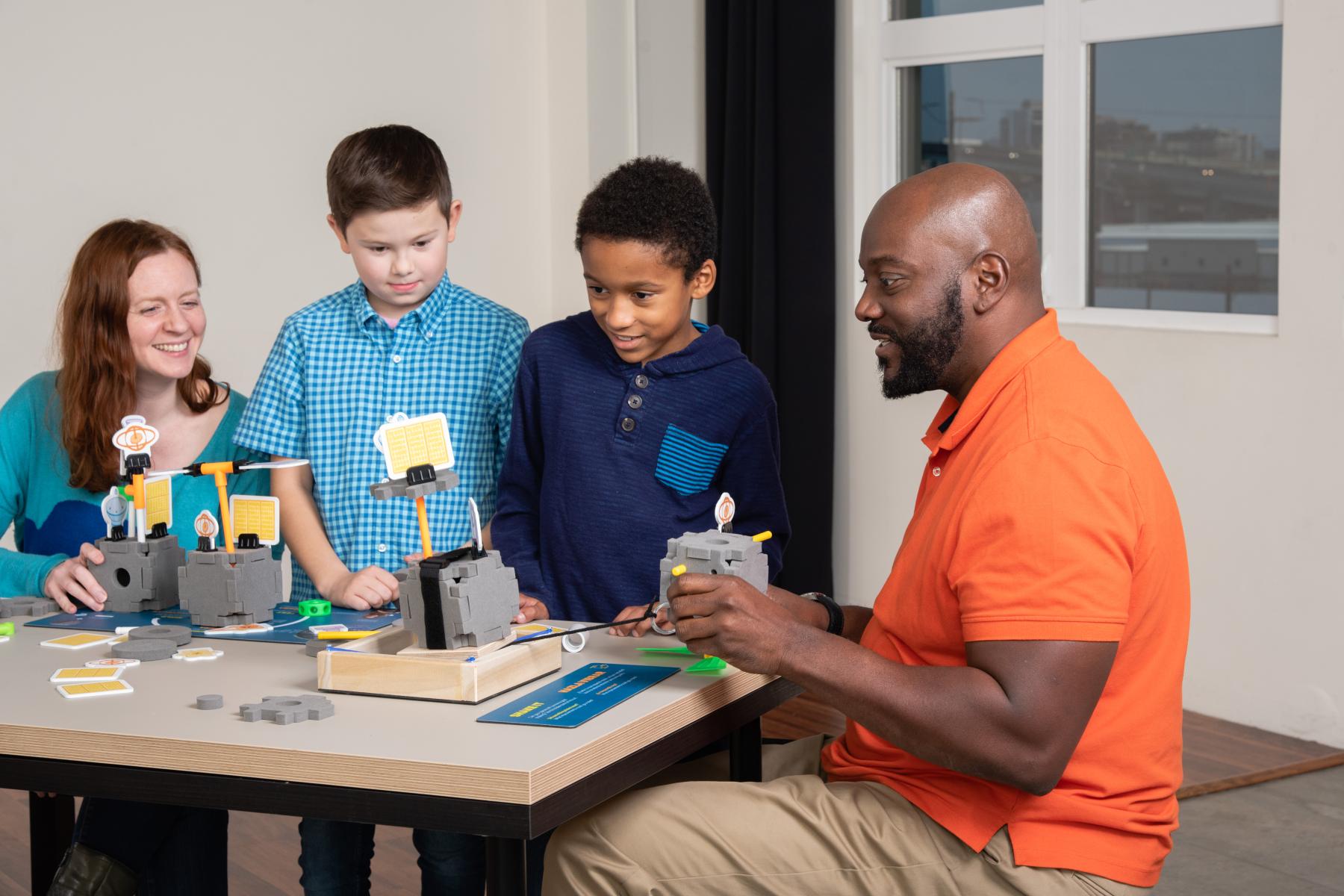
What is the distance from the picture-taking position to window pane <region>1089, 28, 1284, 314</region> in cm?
372

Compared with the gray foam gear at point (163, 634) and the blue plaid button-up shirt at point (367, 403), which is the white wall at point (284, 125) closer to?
the blue plaid button-up shirt at point (367, 403)

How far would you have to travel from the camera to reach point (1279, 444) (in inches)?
138

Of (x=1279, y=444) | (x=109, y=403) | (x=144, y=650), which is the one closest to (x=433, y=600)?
(x=144, y=650)

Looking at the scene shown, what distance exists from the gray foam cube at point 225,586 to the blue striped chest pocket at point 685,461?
0.57 m

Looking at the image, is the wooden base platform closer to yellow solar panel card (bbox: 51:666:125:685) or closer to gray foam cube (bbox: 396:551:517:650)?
gray foam cube (bbox: 396:551:517:650)

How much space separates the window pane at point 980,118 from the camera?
4.31m

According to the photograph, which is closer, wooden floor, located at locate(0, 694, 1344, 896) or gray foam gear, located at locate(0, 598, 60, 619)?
gray foam gear, located at locate(0, 598, 60, 619)

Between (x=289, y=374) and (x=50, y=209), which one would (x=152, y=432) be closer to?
(x=289, y=374)

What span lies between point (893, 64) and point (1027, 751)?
3656 mm

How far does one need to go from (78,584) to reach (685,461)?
2.84 ft

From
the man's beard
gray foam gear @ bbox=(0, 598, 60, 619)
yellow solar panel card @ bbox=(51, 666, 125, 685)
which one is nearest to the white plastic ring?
the man's beard

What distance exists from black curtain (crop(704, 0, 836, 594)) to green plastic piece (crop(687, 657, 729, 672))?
9.96 ft

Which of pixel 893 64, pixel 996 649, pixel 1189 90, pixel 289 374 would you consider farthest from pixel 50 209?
pixel 996 649

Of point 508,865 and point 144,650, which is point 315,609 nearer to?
point 144,650
